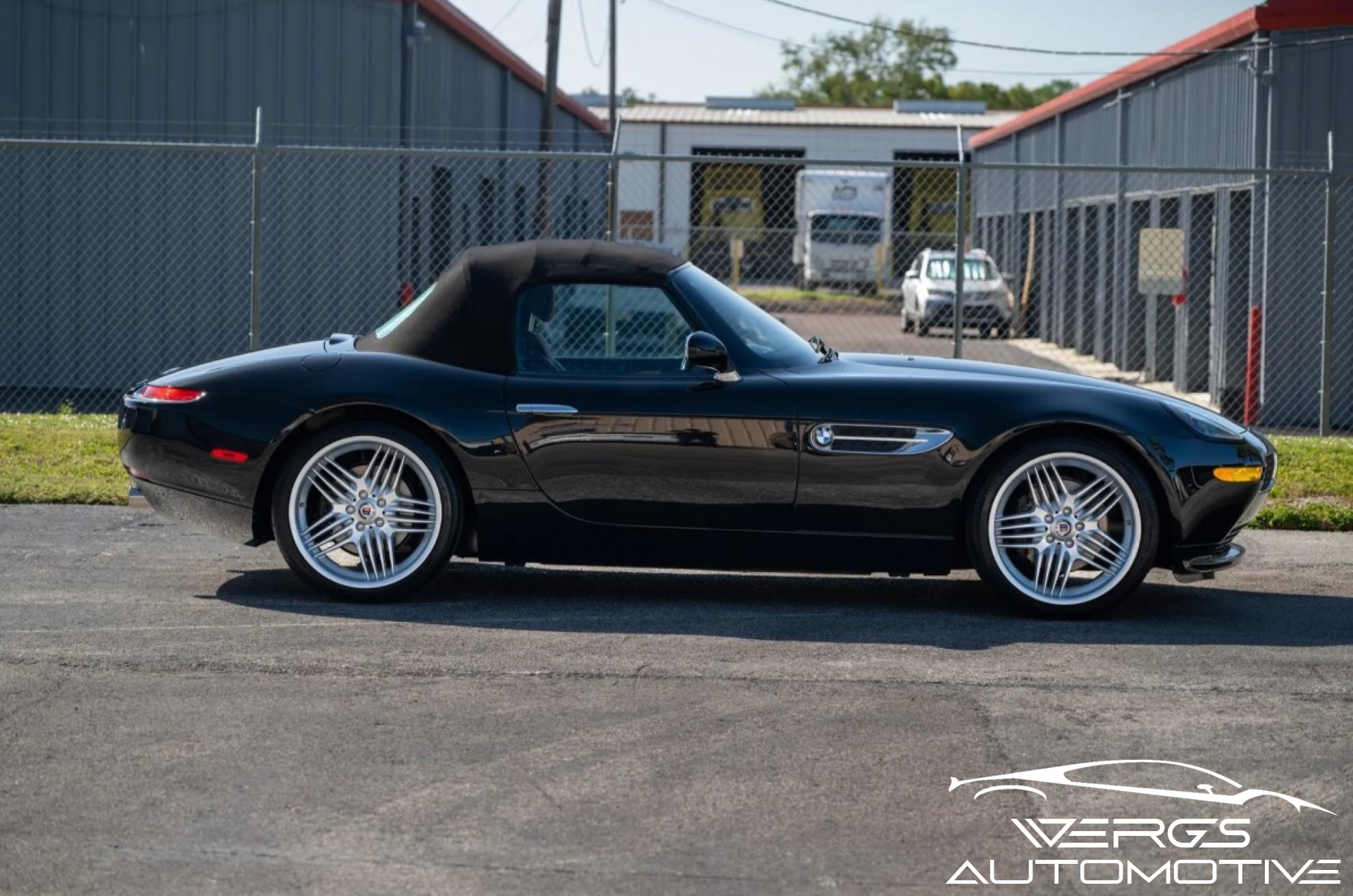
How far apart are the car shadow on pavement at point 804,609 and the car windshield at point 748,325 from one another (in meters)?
0.95

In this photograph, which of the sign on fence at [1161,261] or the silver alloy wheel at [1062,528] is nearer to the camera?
the silver alloy wheel at [1062,528]

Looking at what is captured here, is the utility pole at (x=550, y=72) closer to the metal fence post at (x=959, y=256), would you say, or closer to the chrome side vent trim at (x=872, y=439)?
the metal fence post at (x=959, y=256)

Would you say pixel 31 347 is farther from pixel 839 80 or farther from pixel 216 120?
pixel 839 80

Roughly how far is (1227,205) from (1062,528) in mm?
11817

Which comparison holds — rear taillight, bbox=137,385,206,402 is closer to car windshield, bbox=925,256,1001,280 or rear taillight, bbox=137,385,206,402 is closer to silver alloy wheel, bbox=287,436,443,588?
silver alloy wheel, bbox=287,436,443,588

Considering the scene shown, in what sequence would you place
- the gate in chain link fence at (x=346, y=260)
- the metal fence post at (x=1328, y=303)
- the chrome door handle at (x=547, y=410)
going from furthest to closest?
1. the gate in chain link fence at (x=346, y=260)
2. the metal fence post at (x=1328, y=303)
3. the chrome door handle at (x=547, y=410)

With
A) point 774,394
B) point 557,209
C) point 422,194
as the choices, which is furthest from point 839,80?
point 774,394

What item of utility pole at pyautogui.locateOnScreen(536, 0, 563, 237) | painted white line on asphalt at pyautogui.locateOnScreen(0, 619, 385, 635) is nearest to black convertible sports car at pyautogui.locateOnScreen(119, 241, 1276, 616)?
painted white line on asphalt at pyautogui.locateOnScreen(0, 619, 385, 635)

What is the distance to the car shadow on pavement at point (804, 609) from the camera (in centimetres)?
617

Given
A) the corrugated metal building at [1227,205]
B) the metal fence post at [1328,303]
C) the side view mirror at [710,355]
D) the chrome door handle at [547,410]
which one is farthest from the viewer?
the corrugated metal building at [1227,205]

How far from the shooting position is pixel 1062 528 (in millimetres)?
6473

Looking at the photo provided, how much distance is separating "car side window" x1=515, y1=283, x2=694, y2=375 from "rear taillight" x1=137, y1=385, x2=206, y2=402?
1252 mm

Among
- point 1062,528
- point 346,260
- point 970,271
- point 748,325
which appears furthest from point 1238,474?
point 970,271

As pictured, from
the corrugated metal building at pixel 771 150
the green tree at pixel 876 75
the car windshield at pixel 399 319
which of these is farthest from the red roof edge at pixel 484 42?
the green tree at pixel 876 75
